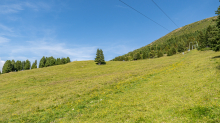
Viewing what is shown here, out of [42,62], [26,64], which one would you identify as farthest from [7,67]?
[42,62]

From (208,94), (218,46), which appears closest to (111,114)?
(208,94)

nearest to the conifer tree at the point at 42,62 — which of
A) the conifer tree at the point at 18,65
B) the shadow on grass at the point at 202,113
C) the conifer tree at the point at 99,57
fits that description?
the conifer tree at the point at 18,65

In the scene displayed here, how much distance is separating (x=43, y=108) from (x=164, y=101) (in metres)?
15.9

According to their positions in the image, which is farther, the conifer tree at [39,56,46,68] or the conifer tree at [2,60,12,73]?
the conifer tree at [39,56,46,68]

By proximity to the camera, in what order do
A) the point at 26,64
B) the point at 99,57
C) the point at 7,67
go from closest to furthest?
1. the point at 99,57
2. the point at 7,67
3. the point at 26,64

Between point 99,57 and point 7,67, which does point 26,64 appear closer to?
point 7,67

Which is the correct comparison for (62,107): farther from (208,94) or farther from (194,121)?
(208,94)

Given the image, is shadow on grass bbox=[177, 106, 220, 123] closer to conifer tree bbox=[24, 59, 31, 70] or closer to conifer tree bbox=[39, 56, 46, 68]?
conifer tree bbox=[39, 56, 46, 68]

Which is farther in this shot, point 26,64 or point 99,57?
point 26,64

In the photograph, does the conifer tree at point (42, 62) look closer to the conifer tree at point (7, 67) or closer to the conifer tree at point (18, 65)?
the conifer tree at point (18, 65)

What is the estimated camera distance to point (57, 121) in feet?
36.2

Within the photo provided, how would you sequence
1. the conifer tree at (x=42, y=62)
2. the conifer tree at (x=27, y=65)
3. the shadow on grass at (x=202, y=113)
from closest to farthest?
the shadow on grass at (x=202, y=113) < the conifer tree at (x=27, y=65) < the conifer tree at (x=42, y=62)

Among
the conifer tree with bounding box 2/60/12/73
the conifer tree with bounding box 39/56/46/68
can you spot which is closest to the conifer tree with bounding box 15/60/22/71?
the conifer tree with bounding box 2/60/12/73

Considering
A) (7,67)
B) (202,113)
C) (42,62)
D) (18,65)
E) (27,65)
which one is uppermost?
(42,62)
